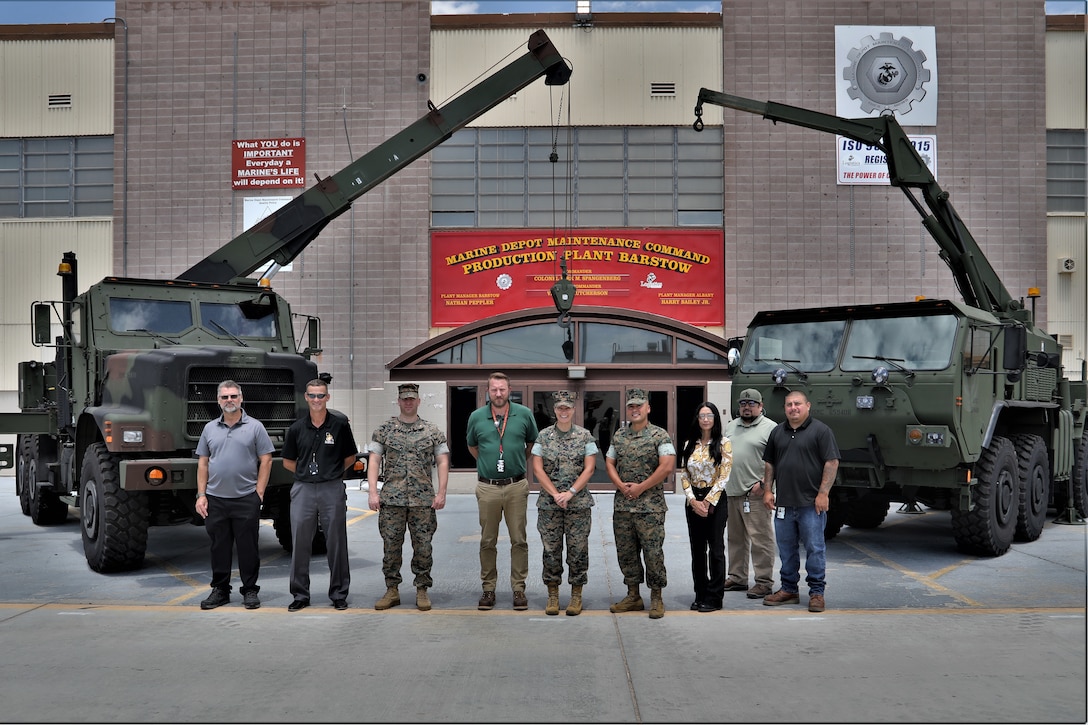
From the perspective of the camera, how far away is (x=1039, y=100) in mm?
20469

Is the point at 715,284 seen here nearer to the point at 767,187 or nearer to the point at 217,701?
the point at 767,187

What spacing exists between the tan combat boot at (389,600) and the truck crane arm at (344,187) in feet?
22.2

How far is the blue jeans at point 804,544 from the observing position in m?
7.57

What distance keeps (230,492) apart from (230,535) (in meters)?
0.38

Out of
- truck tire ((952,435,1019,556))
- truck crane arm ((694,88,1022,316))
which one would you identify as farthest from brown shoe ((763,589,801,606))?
truck crane arm ((694,88,1022,316))

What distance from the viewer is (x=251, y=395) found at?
9.76 m

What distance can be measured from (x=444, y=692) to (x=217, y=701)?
3.96 ft

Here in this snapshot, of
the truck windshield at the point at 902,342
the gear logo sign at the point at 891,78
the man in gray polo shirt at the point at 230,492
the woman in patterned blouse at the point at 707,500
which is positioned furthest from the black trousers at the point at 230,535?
the gear logo sign at the point at 891,78

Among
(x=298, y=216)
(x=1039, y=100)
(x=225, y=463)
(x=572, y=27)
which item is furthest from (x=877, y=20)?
(x=225, y=463)

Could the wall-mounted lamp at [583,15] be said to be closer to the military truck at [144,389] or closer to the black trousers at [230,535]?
the military truck at [144,389]

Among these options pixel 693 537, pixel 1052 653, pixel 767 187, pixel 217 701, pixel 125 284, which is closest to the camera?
pixel 217 701

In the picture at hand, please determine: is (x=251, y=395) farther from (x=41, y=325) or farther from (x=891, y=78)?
(x=891, y=78)

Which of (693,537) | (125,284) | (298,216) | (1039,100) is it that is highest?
(1039,100)

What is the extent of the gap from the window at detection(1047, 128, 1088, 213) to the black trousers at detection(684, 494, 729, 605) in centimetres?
1706
